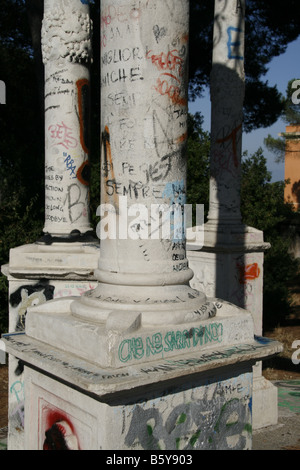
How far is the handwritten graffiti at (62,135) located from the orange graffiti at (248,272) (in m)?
2.11

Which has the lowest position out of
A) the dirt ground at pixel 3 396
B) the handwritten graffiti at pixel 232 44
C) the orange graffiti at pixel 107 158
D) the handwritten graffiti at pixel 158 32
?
the dirt ground at pixel 3 396

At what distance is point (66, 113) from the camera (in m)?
4.98

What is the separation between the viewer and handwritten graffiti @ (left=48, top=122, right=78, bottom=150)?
5.02m

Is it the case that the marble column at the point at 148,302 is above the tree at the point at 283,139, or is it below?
below

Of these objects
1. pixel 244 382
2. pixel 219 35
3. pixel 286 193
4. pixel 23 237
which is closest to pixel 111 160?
pixel 244 382

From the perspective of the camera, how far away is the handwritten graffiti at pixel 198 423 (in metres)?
2.50

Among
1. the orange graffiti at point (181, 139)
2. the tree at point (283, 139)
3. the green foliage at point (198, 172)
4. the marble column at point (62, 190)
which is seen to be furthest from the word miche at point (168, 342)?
the tree at point (283, 139)

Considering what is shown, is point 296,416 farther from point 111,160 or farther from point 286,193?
point 286,193

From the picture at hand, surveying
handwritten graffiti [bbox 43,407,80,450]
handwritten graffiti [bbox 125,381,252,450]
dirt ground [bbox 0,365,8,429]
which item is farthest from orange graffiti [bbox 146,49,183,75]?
dirt ground [bbox 0,365,8,429]

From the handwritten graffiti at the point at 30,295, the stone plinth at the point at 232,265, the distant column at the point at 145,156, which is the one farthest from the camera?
the stone plinth at the point at 232,265

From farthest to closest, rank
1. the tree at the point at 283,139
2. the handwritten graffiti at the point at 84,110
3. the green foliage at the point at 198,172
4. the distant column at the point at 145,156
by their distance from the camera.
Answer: the tree at the point at 283,139 → the green foliage at the point at 198,172 → the handwritten graffiti at the point at 84,110 → the distant column at the point at 145,156

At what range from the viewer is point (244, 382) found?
116 inches

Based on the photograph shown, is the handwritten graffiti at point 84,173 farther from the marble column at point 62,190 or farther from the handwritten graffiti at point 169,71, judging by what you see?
the handwritten graffiti at point 169,71

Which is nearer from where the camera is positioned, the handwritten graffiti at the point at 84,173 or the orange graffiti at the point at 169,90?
the orange graffiti at the point at 169,90
